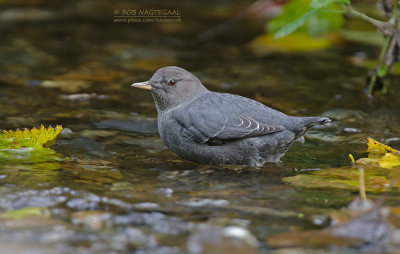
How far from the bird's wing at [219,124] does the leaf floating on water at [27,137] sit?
0.97 metres

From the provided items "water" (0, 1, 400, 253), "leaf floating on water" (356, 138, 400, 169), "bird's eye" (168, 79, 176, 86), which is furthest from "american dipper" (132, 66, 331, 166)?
"leaf floating on water" (356, 138, 400, 169)

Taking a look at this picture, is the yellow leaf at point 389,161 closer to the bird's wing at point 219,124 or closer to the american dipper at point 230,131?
the american dipper at point 230,131

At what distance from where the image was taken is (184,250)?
2.91 metres

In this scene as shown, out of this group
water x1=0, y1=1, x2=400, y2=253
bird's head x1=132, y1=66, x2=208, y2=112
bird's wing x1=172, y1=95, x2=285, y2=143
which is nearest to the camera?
water x1=0, y1=1, x2=400, y2=253

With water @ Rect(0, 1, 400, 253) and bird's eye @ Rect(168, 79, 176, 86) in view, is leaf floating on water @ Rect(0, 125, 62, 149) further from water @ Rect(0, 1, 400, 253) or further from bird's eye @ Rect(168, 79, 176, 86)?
bird's eye @ Rect(168, 79, 176, 86)

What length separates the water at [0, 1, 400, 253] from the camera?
10.4 ft

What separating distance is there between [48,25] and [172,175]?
5.62 meters

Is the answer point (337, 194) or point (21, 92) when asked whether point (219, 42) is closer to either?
point (21, 92)

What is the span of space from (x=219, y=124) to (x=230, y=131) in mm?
103

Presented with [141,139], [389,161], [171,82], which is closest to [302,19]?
[171,82]

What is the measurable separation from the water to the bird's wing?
277mm

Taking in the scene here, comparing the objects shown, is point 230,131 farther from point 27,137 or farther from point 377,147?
point 27,137

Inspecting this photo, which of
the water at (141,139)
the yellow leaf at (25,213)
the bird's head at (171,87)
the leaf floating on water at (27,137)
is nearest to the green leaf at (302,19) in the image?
the water at (141,139)

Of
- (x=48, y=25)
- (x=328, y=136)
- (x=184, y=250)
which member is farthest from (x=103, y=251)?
(x=48, y=25)
